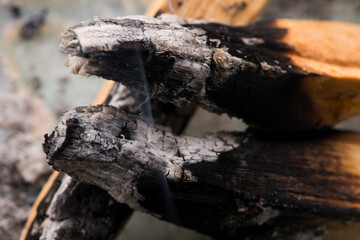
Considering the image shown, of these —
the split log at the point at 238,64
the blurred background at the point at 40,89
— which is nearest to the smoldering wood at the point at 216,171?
the split log at the point at 238,64

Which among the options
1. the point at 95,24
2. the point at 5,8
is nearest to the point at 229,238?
the point at 95,24

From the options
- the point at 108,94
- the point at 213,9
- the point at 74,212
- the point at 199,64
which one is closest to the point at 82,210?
the point at 74,212

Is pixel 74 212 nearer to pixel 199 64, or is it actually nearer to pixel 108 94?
pixel 108 94

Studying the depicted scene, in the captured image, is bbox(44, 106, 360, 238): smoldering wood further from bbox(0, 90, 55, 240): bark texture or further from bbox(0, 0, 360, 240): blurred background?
bbox(0, 90, 55, 240): bark texture

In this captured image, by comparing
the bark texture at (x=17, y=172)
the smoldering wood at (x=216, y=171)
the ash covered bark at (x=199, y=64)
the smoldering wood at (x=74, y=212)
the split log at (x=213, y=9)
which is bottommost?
the bark texture at (x=17, y=172)

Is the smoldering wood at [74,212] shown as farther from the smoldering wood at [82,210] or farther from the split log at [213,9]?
the split log at [213,9]
